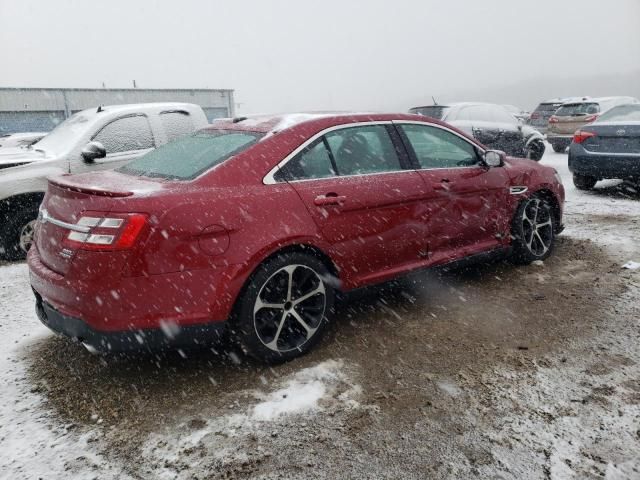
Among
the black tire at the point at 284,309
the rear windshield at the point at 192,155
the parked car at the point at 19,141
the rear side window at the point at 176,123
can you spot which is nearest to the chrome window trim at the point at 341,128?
the rear windshield at the point at 192,155

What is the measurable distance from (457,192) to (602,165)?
5.26 metres

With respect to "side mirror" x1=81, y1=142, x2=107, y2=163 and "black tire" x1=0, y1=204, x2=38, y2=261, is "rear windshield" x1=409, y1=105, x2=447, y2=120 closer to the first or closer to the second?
"side mirror" x1=81, y1=142, x2=107, y2=163

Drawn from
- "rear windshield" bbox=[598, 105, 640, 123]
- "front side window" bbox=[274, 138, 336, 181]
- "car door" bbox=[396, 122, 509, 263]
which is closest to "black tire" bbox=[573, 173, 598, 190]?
"rear windshield" bbox=[598, 105, 640, 123]

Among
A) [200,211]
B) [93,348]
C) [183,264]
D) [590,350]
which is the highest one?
[200,211]

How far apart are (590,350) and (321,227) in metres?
1.92

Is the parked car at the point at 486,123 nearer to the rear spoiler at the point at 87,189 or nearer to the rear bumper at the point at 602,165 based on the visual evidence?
the rear bumper at the point at 602,165

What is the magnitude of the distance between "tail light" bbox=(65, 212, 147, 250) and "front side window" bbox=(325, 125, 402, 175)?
1423mm

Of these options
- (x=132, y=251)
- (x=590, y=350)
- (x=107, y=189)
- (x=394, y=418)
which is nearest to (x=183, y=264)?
(x=132, y=251)

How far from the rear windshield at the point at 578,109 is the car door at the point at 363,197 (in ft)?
39.9

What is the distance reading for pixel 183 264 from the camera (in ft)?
9.18

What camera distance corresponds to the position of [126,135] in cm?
634

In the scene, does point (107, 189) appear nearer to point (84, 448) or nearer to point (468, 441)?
point (84, 448)

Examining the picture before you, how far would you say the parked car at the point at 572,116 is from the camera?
1390cm

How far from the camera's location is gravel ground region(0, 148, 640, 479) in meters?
2.41
